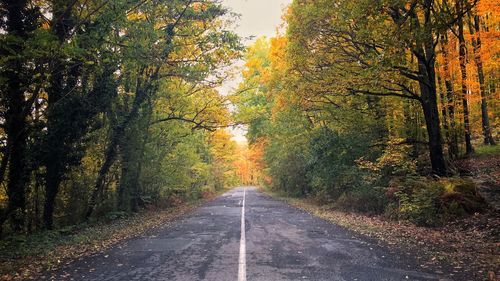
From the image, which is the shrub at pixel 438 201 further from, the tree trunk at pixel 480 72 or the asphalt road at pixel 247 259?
the tree trunk at pixel 480 72

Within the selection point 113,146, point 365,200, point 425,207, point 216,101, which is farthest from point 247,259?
point 216,101

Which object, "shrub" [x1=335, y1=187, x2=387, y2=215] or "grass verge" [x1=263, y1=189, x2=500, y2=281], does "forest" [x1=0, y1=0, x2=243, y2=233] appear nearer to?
"shrub" [x1=335, y1=187, x2=387, y2=215]

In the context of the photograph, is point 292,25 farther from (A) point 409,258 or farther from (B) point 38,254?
(B) point 38,254

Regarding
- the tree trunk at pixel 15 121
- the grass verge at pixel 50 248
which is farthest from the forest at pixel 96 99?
the grass verge at pixel 50 248

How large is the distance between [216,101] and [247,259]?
16.4 m

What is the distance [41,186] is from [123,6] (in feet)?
25.9

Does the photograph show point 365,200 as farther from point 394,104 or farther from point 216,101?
point 216,101

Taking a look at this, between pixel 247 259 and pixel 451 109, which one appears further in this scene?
pixel 451 109

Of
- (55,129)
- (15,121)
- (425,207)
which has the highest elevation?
(15,121)

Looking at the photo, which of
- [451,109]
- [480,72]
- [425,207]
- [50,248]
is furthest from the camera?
[480,72]

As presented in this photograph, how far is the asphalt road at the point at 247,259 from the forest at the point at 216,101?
4391 mm

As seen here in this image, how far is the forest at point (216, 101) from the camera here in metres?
10.3

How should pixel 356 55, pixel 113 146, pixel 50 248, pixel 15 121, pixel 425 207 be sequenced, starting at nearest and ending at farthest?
1. pixel 50 248
2. pixel 15 121
3. pixel 425 207
4. pixel 356 55
5. pixel 113 146

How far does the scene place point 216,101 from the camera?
23.0 metres
